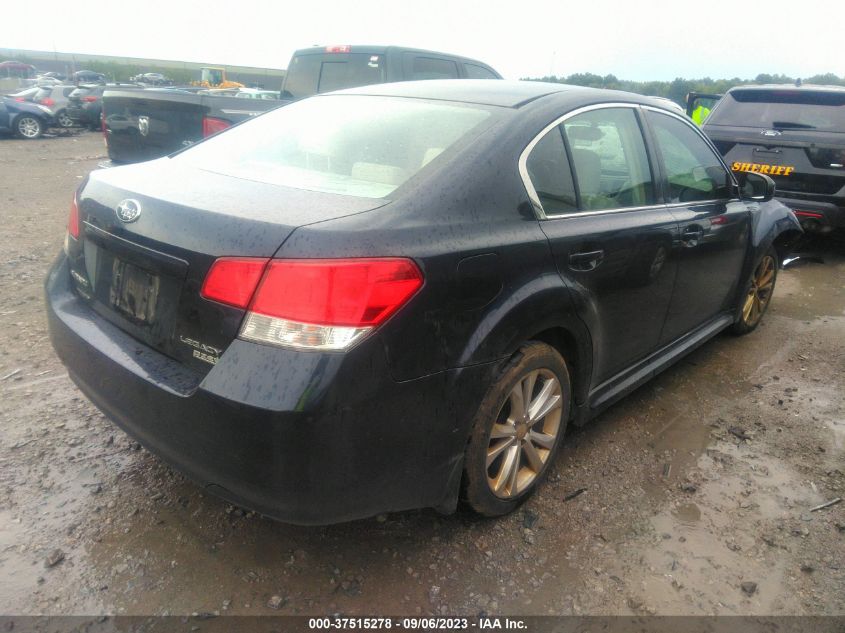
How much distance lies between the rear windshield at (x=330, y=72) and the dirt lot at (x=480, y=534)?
16.1ft

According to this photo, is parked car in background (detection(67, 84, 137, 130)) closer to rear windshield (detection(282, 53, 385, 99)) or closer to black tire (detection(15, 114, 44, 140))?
black tire (detection(15, 114, 44, 140))

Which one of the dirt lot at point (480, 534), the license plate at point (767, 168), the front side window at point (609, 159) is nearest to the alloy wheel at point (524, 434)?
the dirt lot at point (480, 534)

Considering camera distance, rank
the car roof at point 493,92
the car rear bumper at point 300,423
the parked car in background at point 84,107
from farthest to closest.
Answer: the parked car in background at point 84,107
the car roof at point 493,92
the car rear bumper at point 300,423

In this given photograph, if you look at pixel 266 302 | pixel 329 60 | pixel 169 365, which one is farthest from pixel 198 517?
pixel 329 60

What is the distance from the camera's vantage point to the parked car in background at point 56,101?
704 inches

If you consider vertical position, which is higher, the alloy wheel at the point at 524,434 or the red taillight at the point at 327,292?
the red taillight at the point at 327,292

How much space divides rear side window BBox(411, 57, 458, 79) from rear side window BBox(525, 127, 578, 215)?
5027mm

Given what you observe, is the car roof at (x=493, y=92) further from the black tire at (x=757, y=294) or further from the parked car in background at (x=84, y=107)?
the parked car in background at (x=84, y=107)

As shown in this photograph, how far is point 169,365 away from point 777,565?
2277mm

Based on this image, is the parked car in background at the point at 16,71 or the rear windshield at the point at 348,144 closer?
the rear windshield at the point at 348,144

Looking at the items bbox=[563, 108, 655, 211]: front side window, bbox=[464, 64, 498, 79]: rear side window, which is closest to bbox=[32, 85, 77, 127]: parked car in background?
bbox=[464, 64, 498, 79]: rear side window

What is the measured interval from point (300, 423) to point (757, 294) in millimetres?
4026

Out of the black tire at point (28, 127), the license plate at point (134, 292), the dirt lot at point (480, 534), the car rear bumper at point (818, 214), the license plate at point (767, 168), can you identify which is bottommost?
the black tire at point (28, 127)

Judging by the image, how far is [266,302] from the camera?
1759mm
